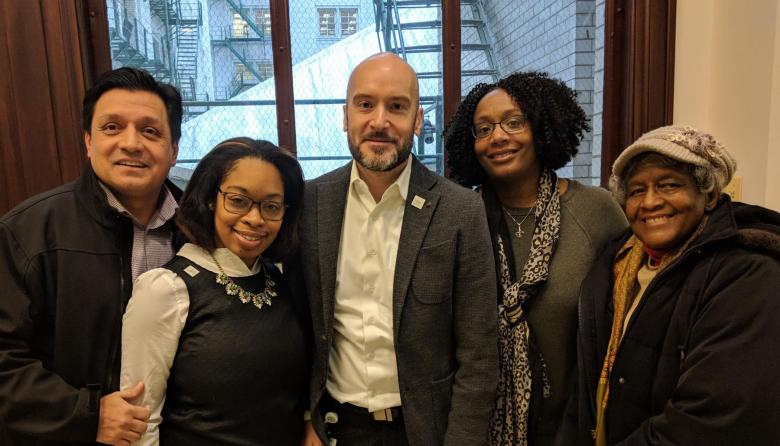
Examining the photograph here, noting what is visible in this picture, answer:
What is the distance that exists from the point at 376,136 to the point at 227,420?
811mm

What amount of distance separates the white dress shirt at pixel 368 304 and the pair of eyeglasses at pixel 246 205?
199 millimetres

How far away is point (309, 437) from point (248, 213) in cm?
65

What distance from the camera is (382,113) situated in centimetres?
128

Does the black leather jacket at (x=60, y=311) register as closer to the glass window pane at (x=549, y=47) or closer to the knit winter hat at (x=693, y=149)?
the knit winter hat at (x=693, y=149)

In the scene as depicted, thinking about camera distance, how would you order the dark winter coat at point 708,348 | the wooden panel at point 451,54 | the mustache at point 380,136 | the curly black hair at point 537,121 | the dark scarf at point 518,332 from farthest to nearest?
the wooden panel at point 451,54
the curly black hair at point 537,121
the dark scarf at point 518,332
the mustache at point 380,136
the dark winter coat at point 708,348

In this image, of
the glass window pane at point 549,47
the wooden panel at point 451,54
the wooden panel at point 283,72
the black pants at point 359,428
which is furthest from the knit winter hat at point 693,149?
the wooden panel at point 283,72

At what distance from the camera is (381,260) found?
4.18 feet

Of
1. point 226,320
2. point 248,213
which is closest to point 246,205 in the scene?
point 248,213

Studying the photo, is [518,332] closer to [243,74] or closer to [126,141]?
[126,141]

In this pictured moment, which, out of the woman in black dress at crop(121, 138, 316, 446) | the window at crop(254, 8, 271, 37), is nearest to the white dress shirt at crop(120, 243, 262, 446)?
the woman in black dress at crop(121, 138, 316, 446)

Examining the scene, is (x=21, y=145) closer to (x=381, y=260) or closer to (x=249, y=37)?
(x=249, y=37)

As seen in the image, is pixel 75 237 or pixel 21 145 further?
pixel 21 145

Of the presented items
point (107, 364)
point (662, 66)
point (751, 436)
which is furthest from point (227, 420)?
point (662, 66)

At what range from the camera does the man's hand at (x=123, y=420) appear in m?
1.07
